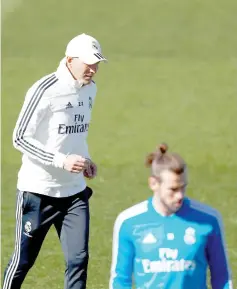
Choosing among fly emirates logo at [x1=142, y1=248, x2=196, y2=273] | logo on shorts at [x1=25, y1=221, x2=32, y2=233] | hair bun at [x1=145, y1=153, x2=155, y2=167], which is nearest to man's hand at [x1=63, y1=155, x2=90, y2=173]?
logo on shorts at [x1=25, y1=221, x2=32, y2=233]

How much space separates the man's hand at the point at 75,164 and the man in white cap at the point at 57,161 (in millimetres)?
126

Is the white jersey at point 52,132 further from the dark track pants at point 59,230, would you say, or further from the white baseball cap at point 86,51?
the white baseball cap at point 86,51

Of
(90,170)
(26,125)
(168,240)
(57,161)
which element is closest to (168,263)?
(168,240)

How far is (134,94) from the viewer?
78.5 ft

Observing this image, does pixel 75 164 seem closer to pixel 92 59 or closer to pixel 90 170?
pixel 90 170

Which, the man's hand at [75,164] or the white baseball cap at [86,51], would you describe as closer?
the man's hand at [75,164]

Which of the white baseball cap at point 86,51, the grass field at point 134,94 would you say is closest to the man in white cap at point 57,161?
the white baseball cap at point 86,51

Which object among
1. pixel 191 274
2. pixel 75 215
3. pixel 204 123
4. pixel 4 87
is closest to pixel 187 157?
pixel 204 123

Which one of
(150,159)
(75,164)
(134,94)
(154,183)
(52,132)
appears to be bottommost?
(154,183)

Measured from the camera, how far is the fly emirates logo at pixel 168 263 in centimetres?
757

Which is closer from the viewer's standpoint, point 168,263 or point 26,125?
point 168,263

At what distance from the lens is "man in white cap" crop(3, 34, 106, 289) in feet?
31.5

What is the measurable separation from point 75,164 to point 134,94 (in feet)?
48.3

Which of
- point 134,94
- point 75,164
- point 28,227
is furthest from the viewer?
point 134,94
